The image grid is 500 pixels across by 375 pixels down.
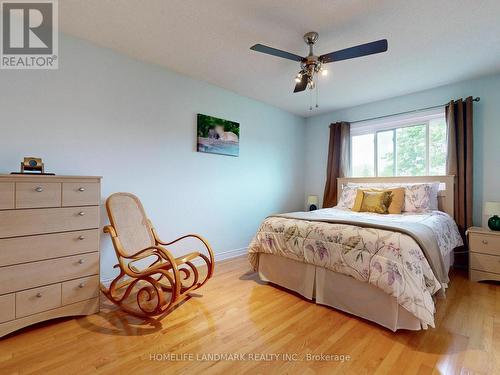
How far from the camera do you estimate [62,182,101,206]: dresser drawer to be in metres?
1.88

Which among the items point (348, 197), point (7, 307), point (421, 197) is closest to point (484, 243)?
point (421, 197)

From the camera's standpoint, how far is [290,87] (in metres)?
3.44

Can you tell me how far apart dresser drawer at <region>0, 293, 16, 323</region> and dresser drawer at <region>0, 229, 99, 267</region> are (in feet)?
0.73

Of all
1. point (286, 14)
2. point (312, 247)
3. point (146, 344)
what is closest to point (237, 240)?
point (312, 247)

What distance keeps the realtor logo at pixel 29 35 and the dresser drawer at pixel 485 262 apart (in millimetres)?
4628

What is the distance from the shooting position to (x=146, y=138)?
2783 millimetres

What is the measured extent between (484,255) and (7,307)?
4.29 metres

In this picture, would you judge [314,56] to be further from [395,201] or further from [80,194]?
[80,194]

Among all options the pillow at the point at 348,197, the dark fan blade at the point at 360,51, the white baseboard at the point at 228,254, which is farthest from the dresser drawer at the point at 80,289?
the pillow at the point at 348,197

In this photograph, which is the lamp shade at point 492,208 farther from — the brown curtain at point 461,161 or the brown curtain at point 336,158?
the brown curtain at point 336,158

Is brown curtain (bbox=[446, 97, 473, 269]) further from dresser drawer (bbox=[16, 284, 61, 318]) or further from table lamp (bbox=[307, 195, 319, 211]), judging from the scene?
dresser drawer (bbox=[16, 284, 61, 318])

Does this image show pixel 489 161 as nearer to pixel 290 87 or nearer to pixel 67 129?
pixel 290 87

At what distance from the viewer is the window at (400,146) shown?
11.4 ft

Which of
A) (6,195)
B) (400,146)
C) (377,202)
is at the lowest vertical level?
(377,202)
